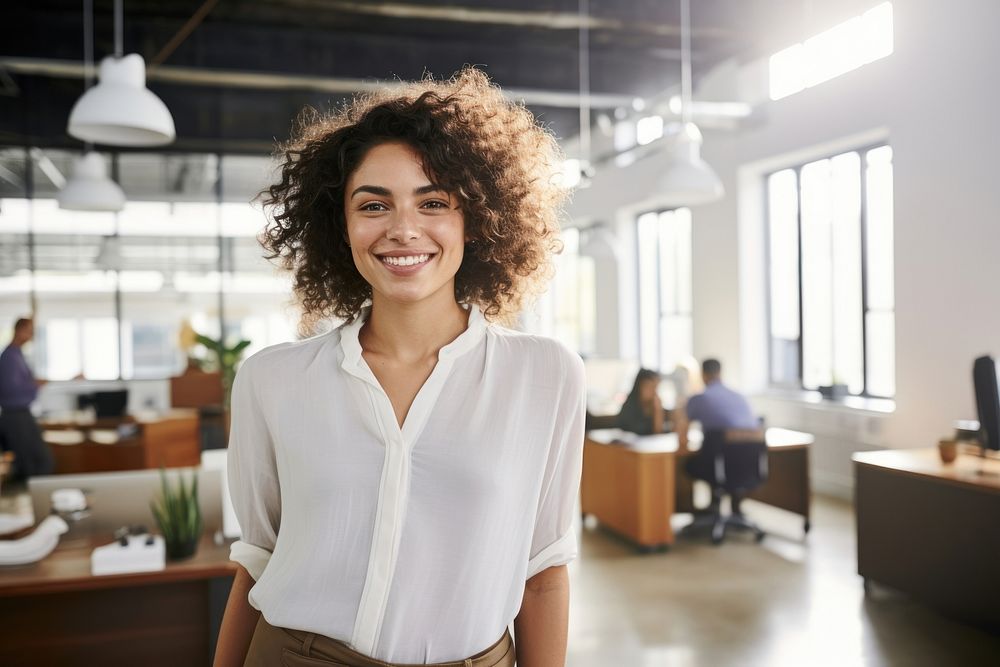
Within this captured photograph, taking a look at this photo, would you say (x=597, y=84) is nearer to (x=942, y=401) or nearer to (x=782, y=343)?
(x=782, y=343)

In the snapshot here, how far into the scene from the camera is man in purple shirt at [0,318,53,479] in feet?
23.5

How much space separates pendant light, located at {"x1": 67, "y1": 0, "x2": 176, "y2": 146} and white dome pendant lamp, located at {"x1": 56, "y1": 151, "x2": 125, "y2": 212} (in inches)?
101

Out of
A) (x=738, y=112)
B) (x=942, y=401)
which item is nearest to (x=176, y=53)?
(x=738, y=112)

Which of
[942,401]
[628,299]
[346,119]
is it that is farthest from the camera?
[628,299]

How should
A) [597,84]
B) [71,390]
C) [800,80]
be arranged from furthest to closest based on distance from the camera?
[71,390]
[597,84]
[800,80]

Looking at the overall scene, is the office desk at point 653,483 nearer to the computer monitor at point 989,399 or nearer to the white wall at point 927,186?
the white wall at point 927,186

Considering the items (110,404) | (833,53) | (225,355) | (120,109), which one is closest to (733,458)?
(225,355)

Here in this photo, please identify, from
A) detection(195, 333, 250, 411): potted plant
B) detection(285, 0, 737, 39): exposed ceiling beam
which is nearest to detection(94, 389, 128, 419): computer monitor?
detection(195, 333, 250, 411): potted plant

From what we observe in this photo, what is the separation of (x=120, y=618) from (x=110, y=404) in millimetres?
6493

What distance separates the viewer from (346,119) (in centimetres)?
152

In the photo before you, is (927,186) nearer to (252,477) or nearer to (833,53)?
(833,53)

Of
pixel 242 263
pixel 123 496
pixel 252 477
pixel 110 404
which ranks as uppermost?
pixel 242 263

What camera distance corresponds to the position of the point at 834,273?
8.00m

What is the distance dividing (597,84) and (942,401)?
16.5 feet
